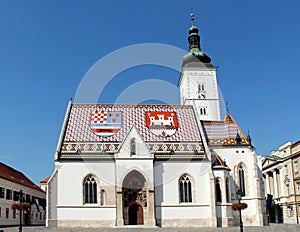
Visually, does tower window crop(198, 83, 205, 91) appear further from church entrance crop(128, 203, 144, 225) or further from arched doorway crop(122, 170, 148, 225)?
church entrance crop(128, 203, 144, 225)

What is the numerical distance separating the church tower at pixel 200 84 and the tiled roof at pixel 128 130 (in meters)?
8.35

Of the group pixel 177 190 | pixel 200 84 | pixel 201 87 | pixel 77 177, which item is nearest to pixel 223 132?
pixel 177 190

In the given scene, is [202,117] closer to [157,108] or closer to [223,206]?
[157,108]

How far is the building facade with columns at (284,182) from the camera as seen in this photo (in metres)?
58.1

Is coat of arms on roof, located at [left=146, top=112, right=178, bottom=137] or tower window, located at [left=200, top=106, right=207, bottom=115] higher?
tower window, located at [left=200, top=106, right=207, bottom=115]

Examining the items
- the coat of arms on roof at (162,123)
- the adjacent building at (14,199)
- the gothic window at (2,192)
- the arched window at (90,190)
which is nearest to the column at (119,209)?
the arched window at (90,190)

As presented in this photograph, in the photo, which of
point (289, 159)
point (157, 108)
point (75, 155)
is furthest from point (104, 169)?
point (289, 159)

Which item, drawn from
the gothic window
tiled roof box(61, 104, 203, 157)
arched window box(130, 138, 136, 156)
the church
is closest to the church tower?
tiled roof box(61, 104, 203, 157)

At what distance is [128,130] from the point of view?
4462cm

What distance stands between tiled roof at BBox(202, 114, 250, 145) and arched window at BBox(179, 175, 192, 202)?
6.14 meters

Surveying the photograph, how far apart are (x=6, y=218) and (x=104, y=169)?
17.5 metres

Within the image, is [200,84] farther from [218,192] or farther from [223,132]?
[218,192]

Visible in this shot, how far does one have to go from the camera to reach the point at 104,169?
41.2m

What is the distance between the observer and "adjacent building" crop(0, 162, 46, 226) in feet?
160
